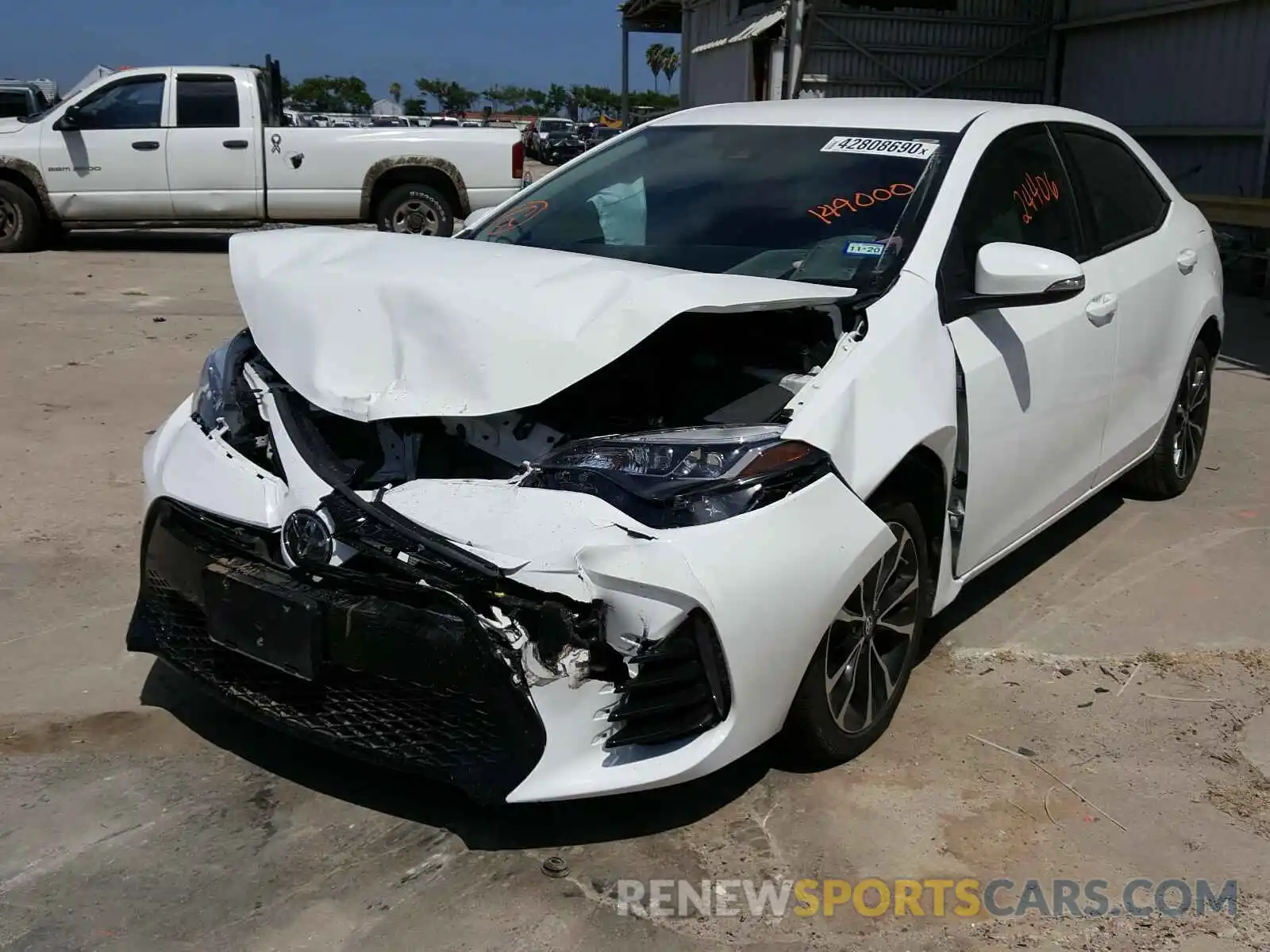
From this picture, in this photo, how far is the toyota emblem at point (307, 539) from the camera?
9.39 ft

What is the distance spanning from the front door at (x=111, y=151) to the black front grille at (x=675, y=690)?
12273 mm

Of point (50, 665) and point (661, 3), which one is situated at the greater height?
point (661, 3)

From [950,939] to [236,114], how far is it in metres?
12.8

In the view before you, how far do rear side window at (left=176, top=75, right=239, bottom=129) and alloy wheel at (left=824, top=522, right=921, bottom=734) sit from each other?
468 inches

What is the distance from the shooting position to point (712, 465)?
2.85 meters

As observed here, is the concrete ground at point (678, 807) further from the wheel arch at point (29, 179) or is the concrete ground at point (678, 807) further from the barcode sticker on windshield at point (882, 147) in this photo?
the wheel arch at point (29, 179)

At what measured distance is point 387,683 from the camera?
285 centimetres

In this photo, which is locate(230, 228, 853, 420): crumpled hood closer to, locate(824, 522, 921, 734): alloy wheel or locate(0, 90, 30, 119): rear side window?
locate(824, 522, 921, 734): alloy wheel

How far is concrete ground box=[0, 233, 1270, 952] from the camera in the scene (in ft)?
8.95

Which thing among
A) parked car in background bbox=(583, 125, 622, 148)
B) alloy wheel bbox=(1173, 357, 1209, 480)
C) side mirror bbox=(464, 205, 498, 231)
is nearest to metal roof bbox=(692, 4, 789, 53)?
alloy wheel bbox=(1173, 357, 1209, 480)

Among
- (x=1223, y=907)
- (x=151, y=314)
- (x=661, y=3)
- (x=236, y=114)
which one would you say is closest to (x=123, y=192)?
(x=236, y=114)

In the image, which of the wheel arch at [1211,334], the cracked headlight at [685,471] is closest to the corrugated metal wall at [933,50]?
the wheel arch at [1211,334]

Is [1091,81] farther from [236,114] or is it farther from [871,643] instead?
[871,643]

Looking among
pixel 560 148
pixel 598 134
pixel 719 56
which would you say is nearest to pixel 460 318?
pixel 719 56
